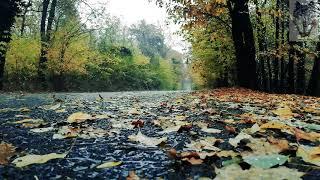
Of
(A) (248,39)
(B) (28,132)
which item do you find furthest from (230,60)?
(B) (28,132)

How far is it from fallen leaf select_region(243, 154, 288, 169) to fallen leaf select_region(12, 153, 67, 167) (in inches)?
36.4

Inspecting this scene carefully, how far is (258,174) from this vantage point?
1.46 meters

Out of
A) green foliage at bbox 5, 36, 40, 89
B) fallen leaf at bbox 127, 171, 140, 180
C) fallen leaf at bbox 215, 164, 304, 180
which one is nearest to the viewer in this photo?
fallen leaf at bbox 215, 164, 304, 180

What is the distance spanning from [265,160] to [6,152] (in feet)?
4.39

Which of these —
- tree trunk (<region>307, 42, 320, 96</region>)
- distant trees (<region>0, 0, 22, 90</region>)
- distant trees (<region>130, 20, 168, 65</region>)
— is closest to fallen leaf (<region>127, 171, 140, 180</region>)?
distant trees (<region>0, 0, 22, 90</region>)

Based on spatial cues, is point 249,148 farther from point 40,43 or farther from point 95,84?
point 95,84

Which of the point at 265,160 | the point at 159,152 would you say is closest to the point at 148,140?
the point at 159,152

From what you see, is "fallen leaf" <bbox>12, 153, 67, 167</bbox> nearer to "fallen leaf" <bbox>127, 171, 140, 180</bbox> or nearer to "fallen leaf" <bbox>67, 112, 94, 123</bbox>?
"fallen leaf" <bbox>127, 171, 140, 180</bbox>

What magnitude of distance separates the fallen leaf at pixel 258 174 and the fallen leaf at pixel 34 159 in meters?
0.84

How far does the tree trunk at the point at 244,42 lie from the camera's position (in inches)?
485

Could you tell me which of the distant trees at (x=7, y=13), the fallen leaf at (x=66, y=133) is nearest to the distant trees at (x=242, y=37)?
the distant trees at (x=7, y=13)

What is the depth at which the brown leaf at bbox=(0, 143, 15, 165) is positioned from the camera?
189 cm

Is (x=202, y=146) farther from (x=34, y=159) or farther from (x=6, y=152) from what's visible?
(x=6, y=152)

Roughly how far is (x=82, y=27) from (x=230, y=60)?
29.5ft
